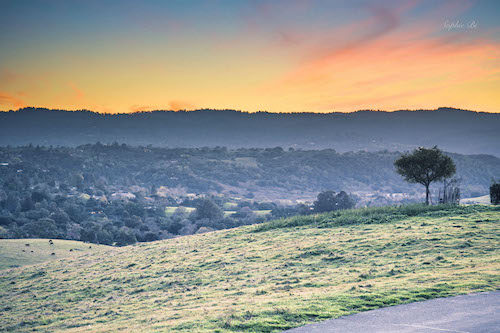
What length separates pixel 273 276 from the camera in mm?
28266

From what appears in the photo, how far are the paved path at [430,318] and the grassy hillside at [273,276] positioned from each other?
0.91 metres

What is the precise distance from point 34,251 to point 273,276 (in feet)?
197

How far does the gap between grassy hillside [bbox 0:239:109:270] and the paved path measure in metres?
64.1

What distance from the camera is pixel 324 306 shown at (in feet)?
54.9

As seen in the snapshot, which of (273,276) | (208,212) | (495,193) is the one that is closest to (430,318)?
(273,276)

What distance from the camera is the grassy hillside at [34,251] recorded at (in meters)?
67.9

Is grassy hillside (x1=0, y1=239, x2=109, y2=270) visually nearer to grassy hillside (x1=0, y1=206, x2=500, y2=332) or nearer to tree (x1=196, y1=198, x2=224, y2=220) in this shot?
grassy hillside (x1=0, y1=206, x2=500, y2=332)

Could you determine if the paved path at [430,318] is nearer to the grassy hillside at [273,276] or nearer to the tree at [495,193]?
the grassy hillside at [273,276]

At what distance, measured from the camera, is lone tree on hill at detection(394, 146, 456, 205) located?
5331 centimetres

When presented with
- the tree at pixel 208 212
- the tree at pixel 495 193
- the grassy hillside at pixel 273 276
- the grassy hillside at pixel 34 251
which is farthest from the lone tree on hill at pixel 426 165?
the tree at pixel 208 212

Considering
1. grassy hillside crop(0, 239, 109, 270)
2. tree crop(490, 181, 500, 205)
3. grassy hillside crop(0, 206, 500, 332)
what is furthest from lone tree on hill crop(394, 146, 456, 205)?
grassy hillside crop(0, 239, 109, 270)

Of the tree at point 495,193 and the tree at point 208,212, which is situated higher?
the tree at point 495,193

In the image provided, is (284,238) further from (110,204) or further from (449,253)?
(110,204)

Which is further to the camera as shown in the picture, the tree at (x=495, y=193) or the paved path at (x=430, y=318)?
the tree at (x=495, y=193)
